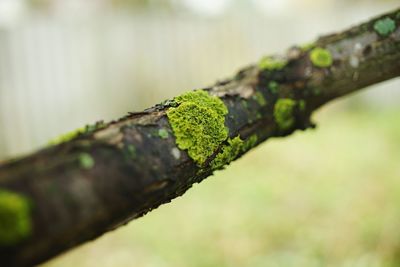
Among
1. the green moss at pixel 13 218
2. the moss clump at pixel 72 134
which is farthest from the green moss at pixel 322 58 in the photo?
the green moss at pixel 13 218

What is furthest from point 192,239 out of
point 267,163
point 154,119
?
point 154,119

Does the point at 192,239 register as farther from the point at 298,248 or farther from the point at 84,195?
the point at 84,195

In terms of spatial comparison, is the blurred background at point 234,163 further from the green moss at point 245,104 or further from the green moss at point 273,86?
the green moss at point 245,104

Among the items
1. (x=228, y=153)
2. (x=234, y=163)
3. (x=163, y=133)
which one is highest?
(x=163, y=133)

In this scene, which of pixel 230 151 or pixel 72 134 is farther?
pixel 230 151

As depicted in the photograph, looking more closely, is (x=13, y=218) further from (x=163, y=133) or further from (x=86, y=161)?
(x=163, y=133)

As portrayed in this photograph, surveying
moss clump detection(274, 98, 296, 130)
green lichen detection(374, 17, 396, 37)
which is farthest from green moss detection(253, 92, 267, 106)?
green lichen detection(374, 17, 396, 37)

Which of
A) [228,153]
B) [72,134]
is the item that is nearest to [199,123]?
[228,153]
